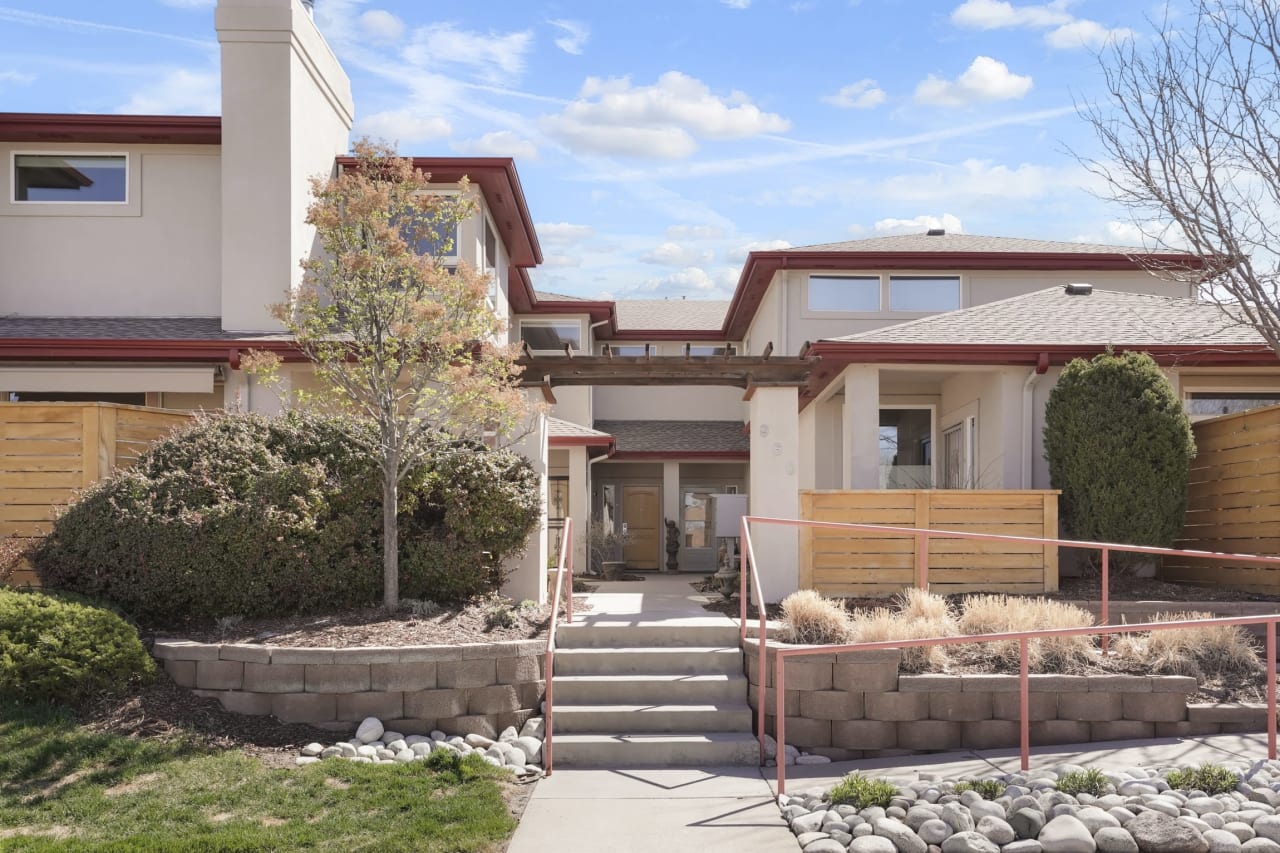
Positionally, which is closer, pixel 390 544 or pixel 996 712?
pixel 996 712

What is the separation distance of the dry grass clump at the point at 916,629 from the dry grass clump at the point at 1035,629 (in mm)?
253

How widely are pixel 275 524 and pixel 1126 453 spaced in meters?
9.10

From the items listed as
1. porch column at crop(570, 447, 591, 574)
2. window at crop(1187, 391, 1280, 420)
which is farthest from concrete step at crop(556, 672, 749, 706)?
porch column at crop(570, 447, 591, 574)

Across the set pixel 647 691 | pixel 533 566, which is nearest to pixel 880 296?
pixel 533 566

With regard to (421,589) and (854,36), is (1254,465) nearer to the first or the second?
(854,36)

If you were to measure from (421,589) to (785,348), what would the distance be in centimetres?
970

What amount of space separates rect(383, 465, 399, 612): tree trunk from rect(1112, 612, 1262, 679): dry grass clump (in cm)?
617

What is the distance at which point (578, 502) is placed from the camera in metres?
20.3

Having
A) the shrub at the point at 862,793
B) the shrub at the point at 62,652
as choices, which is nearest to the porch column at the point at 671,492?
the shrub at the point at 62,652

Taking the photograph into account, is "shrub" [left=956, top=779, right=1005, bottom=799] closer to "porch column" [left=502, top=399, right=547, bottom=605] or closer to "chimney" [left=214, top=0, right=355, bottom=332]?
"porch column" [left=502, top=399, right=547, bottom=605]

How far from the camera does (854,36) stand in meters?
12.2

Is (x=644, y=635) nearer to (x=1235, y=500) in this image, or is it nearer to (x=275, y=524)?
(x=275, y=524)

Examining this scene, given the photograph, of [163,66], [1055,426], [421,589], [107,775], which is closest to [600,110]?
[163,66]

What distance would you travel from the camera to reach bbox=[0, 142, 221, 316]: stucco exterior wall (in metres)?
14.9
